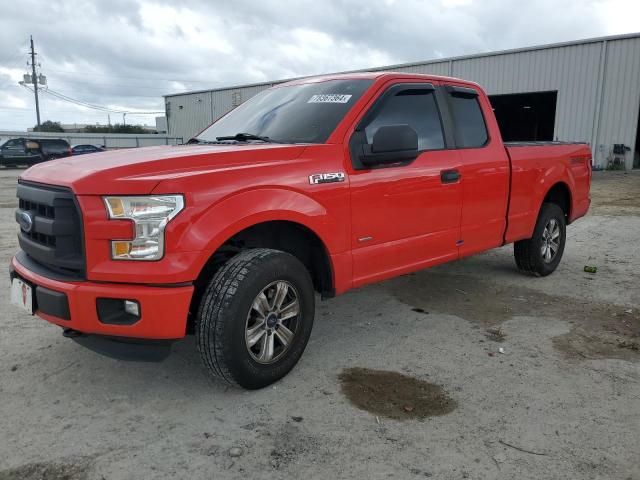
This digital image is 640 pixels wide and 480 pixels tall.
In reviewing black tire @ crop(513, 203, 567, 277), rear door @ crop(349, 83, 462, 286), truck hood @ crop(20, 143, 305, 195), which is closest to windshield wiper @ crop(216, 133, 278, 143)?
truck hood @ crop(20, 143, 305, 195)

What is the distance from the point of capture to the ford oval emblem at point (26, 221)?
9.89 feet

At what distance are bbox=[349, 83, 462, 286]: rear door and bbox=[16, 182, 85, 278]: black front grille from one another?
1644 millimetres

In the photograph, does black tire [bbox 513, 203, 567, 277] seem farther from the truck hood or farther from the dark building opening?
the dark building opening

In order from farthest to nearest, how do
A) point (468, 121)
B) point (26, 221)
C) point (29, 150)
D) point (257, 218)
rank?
point (29, 150) < point (468, 121) < point (26, 221) < point (257, 218)

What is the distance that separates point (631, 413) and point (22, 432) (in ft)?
10.5

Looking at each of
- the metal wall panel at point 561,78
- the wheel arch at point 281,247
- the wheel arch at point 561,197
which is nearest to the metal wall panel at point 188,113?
the metal wall panel at point 561,78

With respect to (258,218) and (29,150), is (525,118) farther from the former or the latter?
(258,218)

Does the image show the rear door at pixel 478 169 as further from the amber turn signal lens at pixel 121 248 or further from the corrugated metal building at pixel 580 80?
the corrugated metal building at pixel 580 80

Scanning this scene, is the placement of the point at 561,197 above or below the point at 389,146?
below

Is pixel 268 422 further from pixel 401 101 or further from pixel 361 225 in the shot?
pixel 401 101

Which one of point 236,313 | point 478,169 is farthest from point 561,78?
point 236,313

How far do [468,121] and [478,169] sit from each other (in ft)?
1.59

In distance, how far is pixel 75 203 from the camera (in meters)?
2.69

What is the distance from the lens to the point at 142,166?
2768mm
